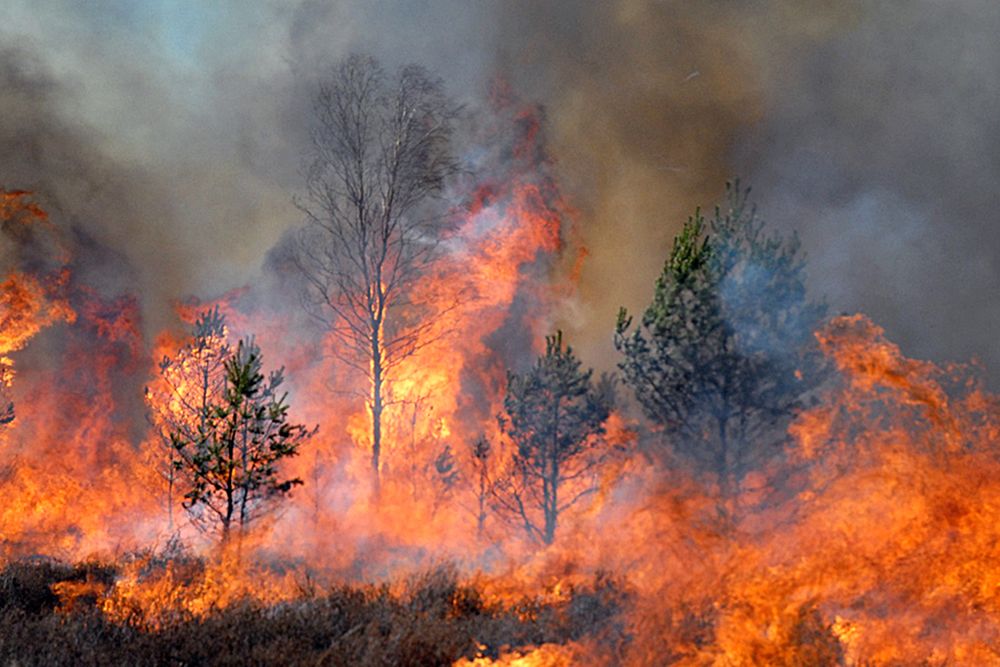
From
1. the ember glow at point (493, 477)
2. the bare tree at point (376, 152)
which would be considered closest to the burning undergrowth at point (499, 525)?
the ember glow at point (493, 477)

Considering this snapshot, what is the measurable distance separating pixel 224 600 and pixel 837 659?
862cm

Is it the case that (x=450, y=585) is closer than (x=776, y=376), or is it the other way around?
(x=450, y=585)

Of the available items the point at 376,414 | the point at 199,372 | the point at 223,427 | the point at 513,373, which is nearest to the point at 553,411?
the point at 513,373

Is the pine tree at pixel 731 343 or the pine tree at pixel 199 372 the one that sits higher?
the pine tree at pixel 199 372

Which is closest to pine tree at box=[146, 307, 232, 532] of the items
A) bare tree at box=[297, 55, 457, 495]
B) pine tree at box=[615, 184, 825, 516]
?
bare tree at box=[297, 55, 457, 495]

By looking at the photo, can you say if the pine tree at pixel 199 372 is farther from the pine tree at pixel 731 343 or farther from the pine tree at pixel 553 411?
the pine tree at pixel 731 343

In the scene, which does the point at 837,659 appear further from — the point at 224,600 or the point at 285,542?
the point at 285,542

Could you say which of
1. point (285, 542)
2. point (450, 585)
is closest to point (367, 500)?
point (285, 542)

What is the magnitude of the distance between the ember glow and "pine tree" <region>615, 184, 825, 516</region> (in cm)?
8

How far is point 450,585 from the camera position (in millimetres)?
12297

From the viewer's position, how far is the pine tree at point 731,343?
15.4 meters

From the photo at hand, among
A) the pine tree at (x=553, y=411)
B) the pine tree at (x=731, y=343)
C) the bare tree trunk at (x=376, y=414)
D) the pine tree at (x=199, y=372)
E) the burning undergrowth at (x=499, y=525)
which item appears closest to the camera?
the burning undergrowth at (x=499, y=525)

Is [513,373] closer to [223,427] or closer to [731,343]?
[731,343]

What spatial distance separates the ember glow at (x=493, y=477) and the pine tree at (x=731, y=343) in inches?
3.0
